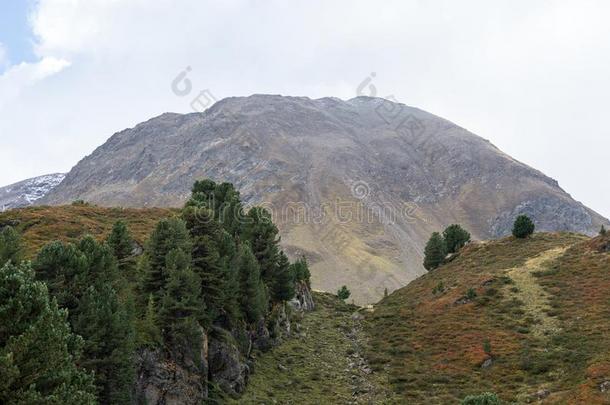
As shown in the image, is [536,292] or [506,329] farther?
[536,292]

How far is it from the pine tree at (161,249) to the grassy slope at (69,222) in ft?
Answer: 44.0

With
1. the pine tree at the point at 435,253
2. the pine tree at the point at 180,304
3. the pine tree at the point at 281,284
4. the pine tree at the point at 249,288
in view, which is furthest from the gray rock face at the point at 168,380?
the pine tree at the point at 435,253

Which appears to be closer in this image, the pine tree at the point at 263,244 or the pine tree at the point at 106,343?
the pine tree at the point at 106,343

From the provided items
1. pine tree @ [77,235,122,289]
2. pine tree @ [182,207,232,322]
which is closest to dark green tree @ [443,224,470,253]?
pine tree @ [182,207,232,322]

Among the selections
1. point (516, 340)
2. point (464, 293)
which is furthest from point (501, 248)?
point (516, 340)

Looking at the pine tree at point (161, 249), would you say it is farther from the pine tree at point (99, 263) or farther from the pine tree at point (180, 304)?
the pine tree at point (99, 263)

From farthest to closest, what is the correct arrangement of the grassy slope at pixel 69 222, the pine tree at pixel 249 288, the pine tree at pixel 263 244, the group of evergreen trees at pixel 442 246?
1. the group of evergreen trees at pixel 442 246
2. the pine tree at pixel 263 244
3. the grassy slope at pixel 69 222
4. the pine tree at pixel 249 288

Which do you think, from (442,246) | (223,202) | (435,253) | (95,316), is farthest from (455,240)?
(95,316)

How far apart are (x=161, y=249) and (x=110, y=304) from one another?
34.3ft

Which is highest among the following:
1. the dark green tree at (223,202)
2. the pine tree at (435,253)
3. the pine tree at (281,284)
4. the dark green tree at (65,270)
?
the pine tree at (435,253)

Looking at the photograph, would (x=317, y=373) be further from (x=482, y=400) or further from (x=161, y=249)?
(x=482, y=400)

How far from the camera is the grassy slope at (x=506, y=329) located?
125 ft

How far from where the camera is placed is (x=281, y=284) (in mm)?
59188

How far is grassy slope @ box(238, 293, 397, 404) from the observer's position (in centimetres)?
4016
